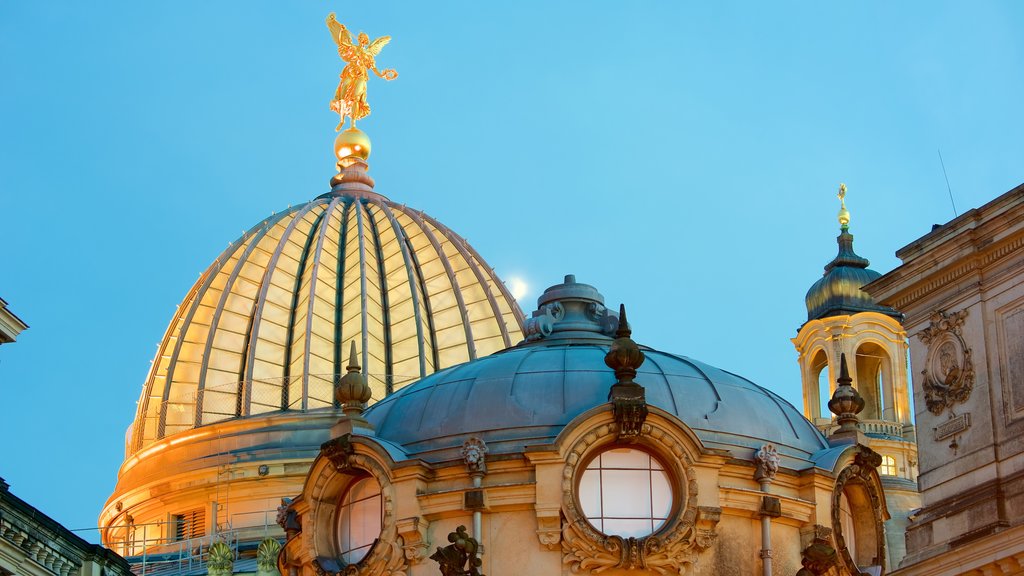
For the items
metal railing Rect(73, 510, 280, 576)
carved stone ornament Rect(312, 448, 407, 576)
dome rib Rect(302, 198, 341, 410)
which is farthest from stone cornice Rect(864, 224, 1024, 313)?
dome rib Rect(302, 198, 341, 410)

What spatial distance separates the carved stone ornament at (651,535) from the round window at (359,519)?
13.7 ft

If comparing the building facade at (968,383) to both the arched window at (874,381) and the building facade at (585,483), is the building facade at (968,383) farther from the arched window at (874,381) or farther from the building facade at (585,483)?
the arched window at (874,381)

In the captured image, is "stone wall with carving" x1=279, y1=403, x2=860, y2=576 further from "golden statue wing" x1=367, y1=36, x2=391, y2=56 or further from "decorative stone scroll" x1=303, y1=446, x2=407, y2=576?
"golden statue wing" x1=367, y1=36, x2=391, y2=56

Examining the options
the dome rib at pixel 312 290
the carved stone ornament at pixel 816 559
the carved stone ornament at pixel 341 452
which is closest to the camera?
the carved stone ornament at pixel 816 559

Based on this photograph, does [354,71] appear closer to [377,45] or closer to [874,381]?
[377,45]

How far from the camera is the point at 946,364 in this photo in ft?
147

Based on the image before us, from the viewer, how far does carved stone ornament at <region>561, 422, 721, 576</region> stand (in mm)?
49281

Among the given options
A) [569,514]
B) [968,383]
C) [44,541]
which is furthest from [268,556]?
[968,383]

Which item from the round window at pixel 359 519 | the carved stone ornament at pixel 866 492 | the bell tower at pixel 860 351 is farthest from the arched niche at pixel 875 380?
the round window at pixel 359 519

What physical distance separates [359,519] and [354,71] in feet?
158

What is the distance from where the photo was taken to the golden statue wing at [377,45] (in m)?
97.6

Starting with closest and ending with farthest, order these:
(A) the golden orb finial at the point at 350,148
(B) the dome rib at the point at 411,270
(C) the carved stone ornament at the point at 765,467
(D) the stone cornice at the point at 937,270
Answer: (D) the stone cornice at the point at 937,270, (C) the carved stone ornament at the point at 765,467, (B) the dome rib at the point at 411,270, (A) the golden orb finial at the point at 350,148

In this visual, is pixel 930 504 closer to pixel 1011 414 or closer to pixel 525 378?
pixel 1011 414

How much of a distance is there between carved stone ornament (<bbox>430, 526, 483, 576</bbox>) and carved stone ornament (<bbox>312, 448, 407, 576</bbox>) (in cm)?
203
